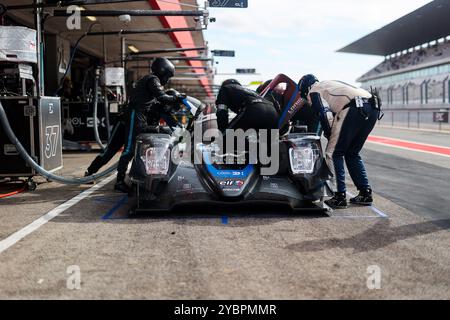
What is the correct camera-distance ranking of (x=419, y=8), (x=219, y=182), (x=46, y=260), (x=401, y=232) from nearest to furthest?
(x=46, y=260) → (x=401, y=232) → (x=219, y=182) → (x=419, y=8)

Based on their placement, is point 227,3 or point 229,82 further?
point 227,3

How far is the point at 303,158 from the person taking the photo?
568 centimetres

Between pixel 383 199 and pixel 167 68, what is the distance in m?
3.35

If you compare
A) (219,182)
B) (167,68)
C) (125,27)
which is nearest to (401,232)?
(219,182)

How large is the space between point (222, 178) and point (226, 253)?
62.8 inches

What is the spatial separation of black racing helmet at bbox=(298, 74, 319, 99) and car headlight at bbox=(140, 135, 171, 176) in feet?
6.66

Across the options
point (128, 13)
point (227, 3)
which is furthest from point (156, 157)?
point (227, 3)

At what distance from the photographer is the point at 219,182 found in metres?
5.50

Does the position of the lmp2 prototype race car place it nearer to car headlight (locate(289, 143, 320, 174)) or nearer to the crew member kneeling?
car headlight (locate(289, 143, 320, 174))

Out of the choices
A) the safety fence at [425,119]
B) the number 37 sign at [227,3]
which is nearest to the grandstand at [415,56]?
the safety fence at [425,119]

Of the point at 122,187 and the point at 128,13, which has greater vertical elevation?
the point at 128,13

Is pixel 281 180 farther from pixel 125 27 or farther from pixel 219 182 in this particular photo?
pixel 125 27

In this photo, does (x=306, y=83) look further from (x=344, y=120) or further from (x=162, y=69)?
(x=162, y=69)
